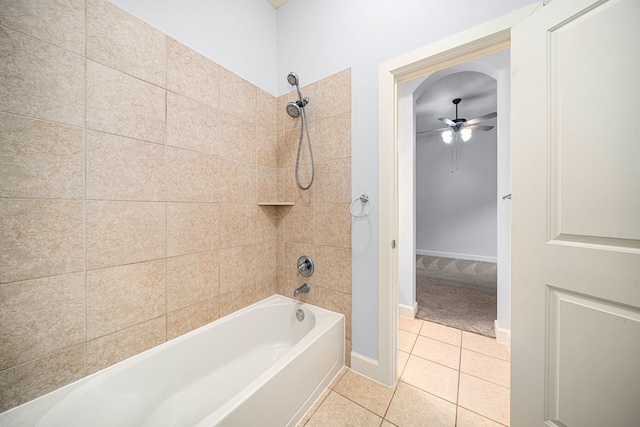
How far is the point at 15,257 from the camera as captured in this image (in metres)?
0.79

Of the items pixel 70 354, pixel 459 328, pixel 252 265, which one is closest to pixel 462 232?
pixel 459 328

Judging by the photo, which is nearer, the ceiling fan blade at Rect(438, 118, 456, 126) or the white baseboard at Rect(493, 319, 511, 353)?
the white baseboard at Rect(493, 319, 511, 353)

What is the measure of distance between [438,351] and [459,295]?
1.32m

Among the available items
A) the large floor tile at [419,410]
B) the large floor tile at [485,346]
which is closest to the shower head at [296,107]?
the large floor tile at [419,410]

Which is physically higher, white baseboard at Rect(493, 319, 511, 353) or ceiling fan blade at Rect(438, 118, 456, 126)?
ceiling fan blade at Rect(438, 118, 456, 126)

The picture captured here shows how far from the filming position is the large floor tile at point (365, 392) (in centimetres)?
122

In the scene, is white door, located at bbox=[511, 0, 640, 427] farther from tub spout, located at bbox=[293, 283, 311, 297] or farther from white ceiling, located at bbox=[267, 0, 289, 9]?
white ceiling, located at bbox=[267, 0, 289, 9]

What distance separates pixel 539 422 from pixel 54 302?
6.60ft

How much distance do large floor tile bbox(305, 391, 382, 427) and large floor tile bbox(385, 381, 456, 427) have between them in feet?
0.33

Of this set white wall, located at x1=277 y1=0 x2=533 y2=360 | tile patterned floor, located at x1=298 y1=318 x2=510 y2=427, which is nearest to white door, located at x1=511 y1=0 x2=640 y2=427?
tile patterned floor, located at x1=298 y1=318 x2=510 y2=427

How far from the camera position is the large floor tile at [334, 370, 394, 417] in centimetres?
122

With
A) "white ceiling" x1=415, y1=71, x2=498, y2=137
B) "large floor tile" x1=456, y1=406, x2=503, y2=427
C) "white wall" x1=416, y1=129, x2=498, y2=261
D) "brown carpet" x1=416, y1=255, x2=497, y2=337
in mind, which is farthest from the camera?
"white wall" x1=416, y1=129, x2=498, y2=261

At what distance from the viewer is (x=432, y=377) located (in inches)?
56.2

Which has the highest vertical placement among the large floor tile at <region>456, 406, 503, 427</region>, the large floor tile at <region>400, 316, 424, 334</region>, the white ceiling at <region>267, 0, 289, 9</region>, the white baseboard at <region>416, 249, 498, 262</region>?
the white ceiling at <region>267, 0, 289, 9</region>
